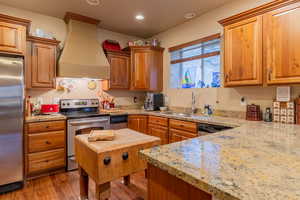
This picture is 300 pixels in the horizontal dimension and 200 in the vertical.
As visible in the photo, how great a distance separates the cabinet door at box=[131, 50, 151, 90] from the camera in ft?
12.4

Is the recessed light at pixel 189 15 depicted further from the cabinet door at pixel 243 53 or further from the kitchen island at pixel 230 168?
the kitchen island at pixel 230 168

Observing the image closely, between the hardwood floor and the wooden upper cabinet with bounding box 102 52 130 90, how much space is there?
1.90 metres

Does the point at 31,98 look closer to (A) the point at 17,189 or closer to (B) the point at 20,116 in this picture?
(B) the point at 20,116

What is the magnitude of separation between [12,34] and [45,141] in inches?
63.7

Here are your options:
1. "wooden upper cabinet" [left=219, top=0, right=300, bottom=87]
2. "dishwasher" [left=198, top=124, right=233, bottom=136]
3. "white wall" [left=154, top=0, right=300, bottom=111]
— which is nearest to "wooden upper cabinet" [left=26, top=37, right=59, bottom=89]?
"white wall" [left=154, top=0, right=300, bottom=111]

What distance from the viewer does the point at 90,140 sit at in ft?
5.20

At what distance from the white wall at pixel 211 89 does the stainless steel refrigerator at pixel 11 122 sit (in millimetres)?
2720

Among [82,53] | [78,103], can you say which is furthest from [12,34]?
[78,103]

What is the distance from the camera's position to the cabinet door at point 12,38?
7.61 ft

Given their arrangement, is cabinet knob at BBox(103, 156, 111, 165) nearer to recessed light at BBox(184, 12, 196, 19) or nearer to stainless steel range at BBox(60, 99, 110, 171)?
stainless steel range at BBox(60, 99, 110, 171)

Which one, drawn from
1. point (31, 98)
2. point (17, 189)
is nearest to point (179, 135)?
point (17, 189)

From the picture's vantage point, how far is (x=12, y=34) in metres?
2.38

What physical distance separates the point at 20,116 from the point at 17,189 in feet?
3.24

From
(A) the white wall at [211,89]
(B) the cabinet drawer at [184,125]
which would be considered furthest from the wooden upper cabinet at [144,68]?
(B) the cabinet drawer at [184,125]
